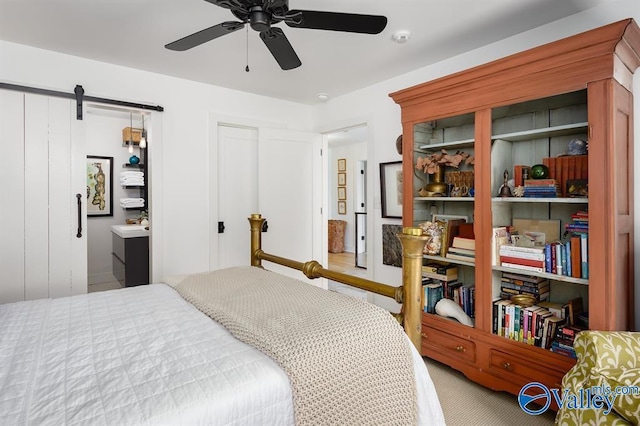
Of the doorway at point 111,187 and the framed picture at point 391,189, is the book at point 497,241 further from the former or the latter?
the doorway at point 111,187

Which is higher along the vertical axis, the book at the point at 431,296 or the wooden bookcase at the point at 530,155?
the wooden bookcase at the point at 530,155

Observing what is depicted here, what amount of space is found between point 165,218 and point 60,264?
0.89 meters

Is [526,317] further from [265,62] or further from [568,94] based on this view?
[265,62]

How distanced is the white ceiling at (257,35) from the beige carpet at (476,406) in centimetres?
244

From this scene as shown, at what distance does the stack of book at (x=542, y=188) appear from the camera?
206cm

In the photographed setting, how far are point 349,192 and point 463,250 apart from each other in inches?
209

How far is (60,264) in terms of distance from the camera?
2.88m

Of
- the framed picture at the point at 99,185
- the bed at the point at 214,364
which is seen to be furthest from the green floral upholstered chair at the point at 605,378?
the framed picture at the point at 99,185

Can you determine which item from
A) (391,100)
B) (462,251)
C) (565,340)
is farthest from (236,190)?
(565,340)

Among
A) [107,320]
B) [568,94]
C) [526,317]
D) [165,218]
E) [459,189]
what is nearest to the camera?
[107,320]

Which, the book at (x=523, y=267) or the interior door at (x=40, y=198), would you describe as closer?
the book at (x=523, y=267)

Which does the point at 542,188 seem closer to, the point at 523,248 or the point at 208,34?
the point at 523,248

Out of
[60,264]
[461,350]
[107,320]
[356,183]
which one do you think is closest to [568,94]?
[461,350]

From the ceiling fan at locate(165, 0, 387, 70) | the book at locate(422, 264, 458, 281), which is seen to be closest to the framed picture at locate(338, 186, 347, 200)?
the book at locate(422, 264, 458, 281)
